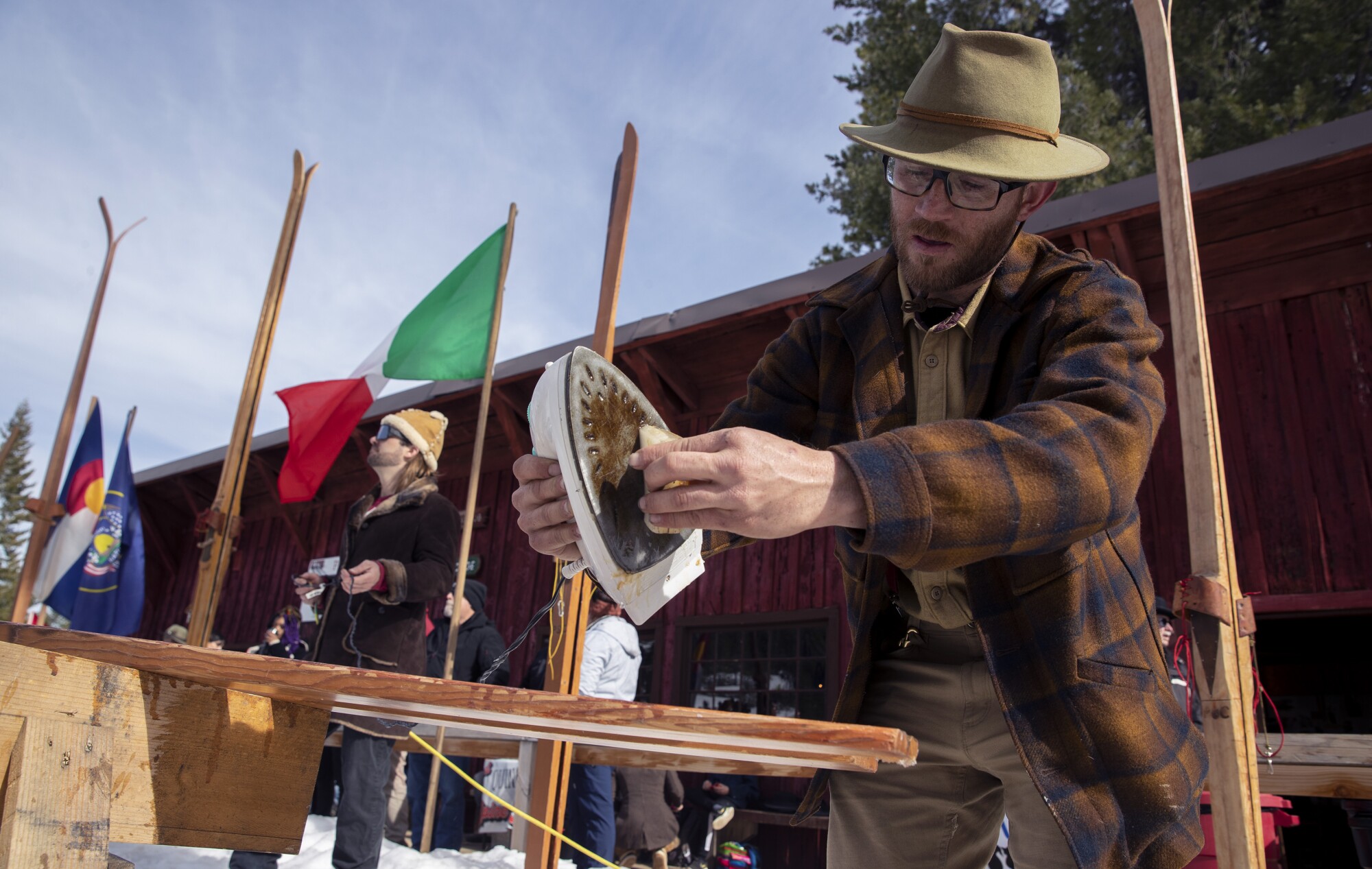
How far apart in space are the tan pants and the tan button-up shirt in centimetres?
6

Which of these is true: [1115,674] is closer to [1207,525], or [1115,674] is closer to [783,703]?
[1207,525]

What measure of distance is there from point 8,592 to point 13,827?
163 ft

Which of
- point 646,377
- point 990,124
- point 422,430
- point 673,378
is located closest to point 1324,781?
point 990,124

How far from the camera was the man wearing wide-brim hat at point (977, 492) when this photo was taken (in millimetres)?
1081

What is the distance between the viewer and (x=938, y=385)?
5.33ft

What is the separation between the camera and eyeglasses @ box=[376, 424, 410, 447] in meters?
4.39

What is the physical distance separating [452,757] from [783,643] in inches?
115

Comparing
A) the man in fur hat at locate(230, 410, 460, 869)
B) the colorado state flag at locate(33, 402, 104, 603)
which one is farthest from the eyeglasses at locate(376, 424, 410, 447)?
the colorado state flag at locate(33, 402, 104, 603)

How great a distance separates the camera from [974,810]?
1.58 m

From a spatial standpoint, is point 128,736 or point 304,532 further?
point 304,532

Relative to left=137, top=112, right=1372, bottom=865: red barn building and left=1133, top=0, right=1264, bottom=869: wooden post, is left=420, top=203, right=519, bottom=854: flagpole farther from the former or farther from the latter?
left=1133, top=0, right=1264, bottom=869: wooden post

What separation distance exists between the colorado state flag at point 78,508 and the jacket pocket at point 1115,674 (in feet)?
30.1

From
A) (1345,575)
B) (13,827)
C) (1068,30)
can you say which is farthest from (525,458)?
(1068,30)

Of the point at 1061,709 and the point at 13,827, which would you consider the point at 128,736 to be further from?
the point at 1061,709
